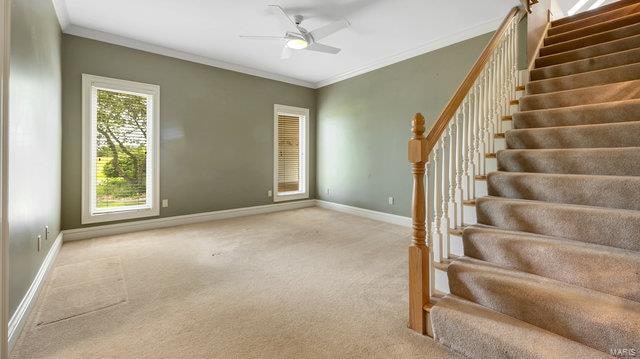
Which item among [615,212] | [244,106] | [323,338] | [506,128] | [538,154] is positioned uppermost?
[244,106]

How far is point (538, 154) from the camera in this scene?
80.1 inches

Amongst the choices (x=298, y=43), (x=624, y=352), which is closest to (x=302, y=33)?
(x=298, y=43)

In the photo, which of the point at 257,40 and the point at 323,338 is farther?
the point at 257,40

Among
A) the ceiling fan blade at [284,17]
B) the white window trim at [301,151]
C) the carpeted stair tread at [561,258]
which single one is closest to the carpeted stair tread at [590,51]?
the carpeted stair tread at [561,258]

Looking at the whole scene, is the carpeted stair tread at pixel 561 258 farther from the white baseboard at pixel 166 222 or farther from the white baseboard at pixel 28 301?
the white baseboard at pixel 166 222

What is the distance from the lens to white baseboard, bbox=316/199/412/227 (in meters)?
4.28

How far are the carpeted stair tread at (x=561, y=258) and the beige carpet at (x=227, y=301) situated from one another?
668 mm

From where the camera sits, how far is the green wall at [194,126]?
3439mm

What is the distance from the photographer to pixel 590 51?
279 centimetres

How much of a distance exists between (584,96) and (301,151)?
14.7 ft

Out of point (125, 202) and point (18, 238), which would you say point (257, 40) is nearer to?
point (125, 202)

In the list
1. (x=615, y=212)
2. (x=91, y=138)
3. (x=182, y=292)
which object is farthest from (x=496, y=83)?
(x=91, y=138)

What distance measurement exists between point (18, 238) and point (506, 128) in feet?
12.7

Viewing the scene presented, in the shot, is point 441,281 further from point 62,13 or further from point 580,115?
point 62,13
